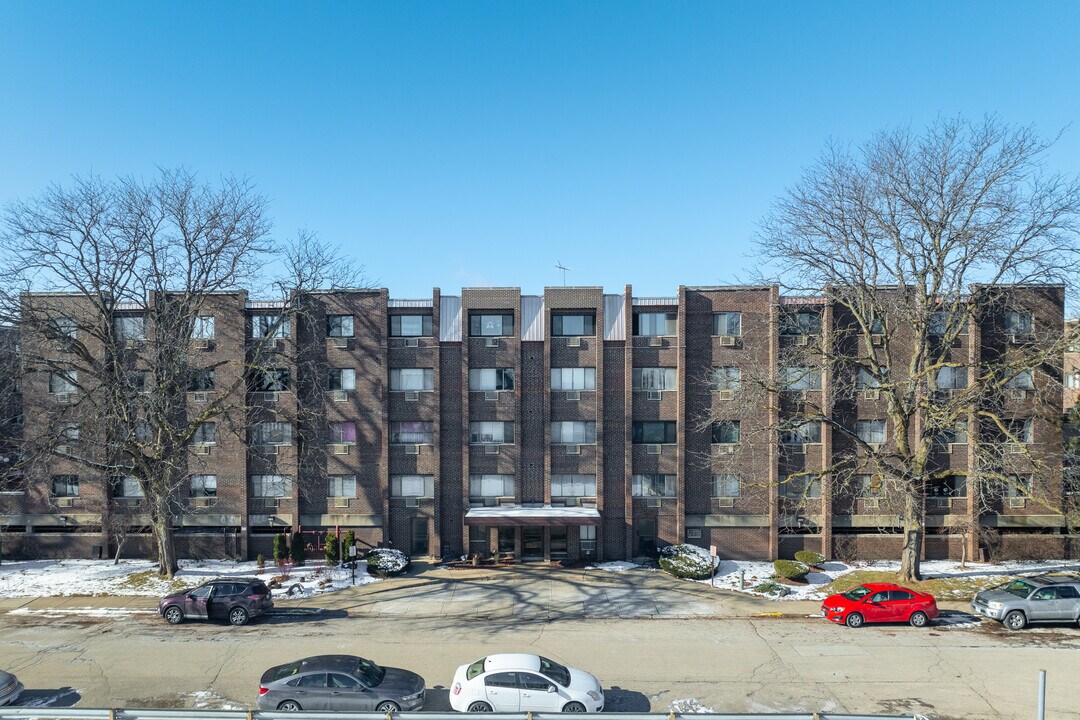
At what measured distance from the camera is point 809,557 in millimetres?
29312

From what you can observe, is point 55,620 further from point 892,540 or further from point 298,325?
point 892,540

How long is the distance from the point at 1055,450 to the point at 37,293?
1932 inches

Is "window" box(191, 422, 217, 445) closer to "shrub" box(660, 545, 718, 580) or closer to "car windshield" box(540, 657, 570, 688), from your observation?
"shrub" box(660, 545, 718, 580)

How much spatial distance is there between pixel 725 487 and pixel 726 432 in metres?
2.67

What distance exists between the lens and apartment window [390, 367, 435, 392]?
31188 mm

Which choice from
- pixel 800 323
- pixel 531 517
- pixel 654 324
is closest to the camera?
pixel 531 517

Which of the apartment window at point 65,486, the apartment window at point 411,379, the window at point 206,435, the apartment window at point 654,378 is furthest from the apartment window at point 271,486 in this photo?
the apartment window at point 654,378

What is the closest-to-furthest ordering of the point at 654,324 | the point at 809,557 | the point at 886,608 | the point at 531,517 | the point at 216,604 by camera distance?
the point at 886,608
the point at 216,604
the point at 531,517
the point at 809,557
the point at 654,324

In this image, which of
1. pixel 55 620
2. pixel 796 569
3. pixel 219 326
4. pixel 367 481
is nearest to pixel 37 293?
pixel 219 326

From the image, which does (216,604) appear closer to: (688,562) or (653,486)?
(688,562)

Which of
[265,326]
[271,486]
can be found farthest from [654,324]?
[271,486]

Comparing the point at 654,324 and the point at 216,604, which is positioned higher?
the point at 654,324

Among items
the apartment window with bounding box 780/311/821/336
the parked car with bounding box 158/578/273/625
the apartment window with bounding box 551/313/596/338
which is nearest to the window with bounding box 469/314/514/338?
the apartment window with bounding box 551/313/596/338

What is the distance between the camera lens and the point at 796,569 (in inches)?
1052
